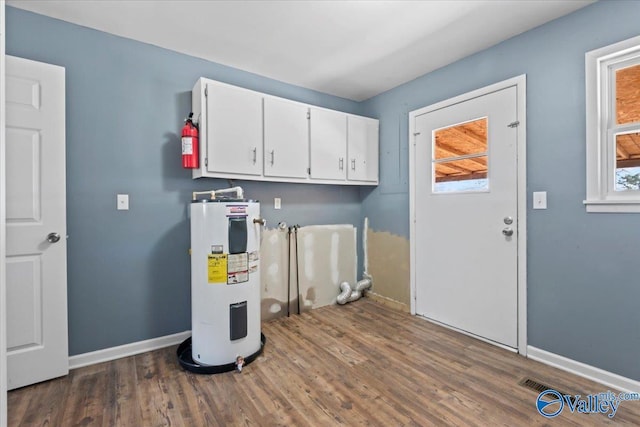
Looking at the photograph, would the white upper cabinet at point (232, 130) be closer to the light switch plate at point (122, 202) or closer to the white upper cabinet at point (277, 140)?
the white upper cabinet at point (277, 140)

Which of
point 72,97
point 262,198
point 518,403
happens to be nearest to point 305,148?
point 262,198

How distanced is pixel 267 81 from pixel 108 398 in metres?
2.94

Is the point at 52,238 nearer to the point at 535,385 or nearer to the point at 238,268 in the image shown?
the point at 238,268

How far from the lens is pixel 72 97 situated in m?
2.25

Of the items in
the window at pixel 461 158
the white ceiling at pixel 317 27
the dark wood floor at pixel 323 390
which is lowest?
the dark wood floor at pixel 323 390

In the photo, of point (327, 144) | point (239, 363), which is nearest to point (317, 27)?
point (327, 144)

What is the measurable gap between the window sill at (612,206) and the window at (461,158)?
71 cm

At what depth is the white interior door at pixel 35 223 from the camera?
197cm

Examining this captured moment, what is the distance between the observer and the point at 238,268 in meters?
2.24

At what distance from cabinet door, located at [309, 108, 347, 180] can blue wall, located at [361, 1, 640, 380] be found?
4.84ft

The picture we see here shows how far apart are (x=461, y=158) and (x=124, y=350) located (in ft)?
10.9

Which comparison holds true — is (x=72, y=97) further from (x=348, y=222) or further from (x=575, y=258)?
(x=575, y=258)

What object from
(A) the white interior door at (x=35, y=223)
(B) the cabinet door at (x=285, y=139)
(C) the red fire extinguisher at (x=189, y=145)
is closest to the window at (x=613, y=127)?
(B) the cabinet door at (x=285, y=139)

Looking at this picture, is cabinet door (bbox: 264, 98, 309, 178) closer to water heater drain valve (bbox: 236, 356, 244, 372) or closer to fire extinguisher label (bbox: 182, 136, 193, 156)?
fire extinguisher label (bbox: 182, 136, 193, 156)
